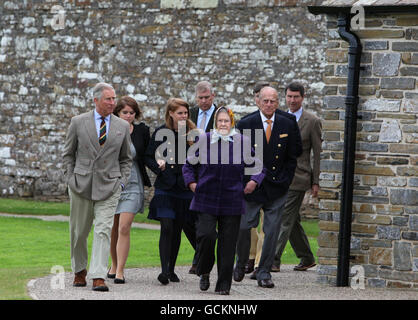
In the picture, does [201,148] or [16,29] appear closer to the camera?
[201,148]

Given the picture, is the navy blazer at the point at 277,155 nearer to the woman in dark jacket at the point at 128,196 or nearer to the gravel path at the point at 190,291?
the gravel path at the point at 190,291

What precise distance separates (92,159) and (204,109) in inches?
76.8

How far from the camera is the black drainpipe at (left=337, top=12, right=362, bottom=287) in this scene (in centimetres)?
945

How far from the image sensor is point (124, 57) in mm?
17453

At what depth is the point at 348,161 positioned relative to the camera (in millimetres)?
9469

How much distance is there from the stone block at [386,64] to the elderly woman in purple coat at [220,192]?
1.68 metres

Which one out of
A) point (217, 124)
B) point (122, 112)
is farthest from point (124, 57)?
point (217, 124)

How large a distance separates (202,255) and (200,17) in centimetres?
868

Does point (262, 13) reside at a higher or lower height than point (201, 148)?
higher

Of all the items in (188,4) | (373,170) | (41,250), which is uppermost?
(188,4)

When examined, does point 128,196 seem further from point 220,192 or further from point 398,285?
point 398,285

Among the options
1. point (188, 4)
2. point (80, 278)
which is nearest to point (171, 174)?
point (80, 278)

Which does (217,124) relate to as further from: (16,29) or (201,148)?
(16,29)

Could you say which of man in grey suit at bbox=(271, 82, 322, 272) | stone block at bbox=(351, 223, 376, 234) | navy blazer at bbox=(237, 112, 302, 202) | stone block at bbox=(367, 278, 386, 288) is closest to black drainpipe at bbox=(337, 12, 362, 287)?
stone block at bbox=(351, 223, 376, 234)
